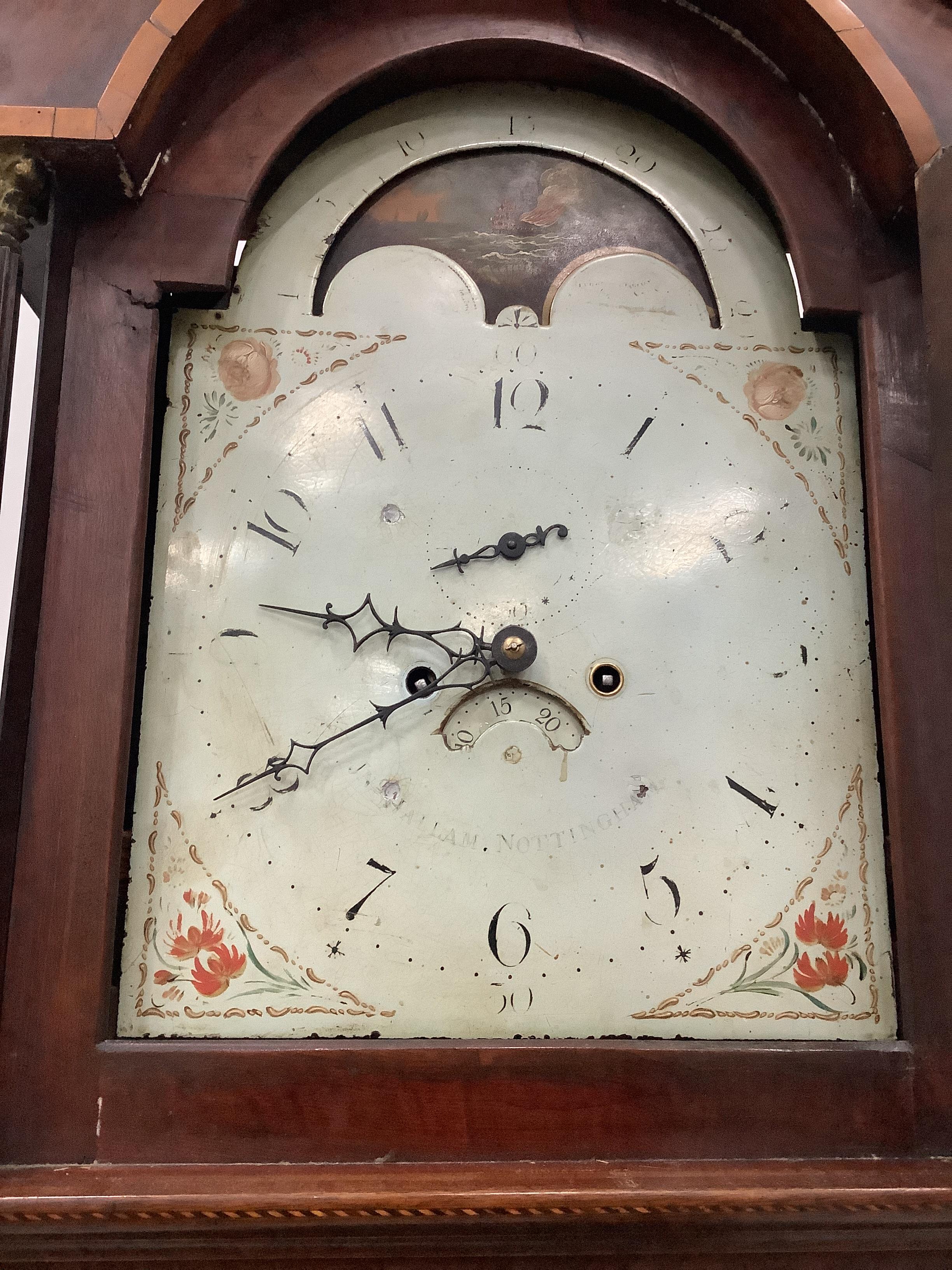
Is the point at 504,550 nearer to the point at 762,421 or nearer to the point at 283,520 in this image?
the point at 283,520

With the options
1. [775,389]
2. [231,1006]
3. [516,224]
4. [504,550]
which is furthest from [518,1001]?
[516,224]

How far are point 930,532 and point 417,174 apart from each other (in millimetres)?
1021

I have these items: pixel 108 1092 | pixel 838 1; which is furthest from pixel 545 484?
pixel 108 1092

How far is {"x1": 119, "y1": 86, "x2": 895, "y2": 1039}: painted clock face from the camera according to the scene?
1.44 m

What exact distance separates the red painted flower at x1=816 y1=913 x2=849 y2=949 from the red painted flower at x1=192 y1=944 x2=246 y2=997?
2.73ft

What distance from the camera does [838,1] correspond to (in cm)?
152

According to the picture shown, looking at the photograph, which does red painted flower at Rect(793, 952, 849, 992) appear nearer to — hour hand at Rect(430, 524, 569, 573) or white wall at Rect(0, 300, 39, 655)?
hour hand at Rect(430, 524, 569, 573)

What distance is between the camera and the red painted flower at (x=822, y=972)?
4.76 feet

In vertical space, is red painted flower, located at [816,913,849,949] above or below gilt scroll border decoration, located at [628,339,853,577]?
below

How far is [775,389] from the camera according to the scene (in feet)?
5.38

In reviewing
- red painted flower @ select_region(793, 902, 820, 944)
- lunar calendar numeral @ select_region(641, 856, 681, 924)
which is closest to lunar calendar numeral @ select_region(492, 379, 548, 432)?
lunar calendar numeral @ select_region(641, 856, 681, 924)

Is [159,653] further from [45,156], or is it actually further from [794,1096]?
[794,1096]

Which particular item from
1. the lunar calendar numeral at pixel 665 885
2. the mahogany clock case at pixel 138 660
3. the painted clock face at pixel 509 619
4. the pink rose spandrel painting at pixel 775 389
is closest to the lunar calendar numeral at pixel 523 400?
the painted clock face at pixel 509 619

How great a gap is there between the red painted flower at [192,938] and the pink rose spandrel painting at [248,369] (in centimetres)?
80
